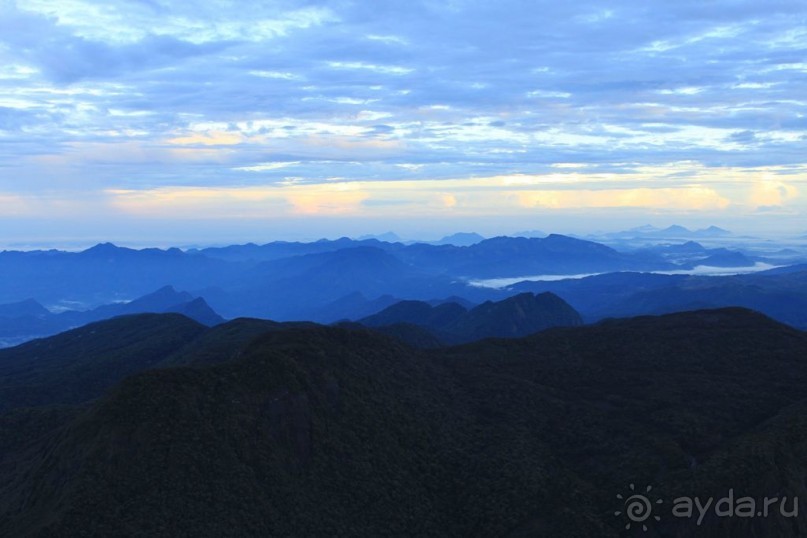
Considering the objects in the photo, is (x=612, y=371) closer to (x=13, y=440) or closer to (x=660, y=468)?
(x=660, y=468)

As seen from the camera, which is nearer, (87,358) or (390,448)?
(390,448)

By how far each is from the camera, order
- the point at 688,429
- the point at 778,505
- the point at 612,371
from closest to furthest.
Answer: the point at 778,505, the point at 688,429, the point at 612,371

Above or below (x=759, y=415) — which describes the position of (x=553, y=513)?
below

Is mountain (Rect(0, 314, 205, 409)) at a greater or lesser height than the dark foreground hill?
lesser

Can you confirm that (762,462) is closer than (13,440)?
Yes

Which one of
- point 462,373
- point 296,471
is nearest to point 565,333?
point 462,373

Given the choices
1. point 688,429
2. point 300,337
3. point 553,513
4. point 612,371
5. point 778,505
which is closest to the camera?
point 778,505

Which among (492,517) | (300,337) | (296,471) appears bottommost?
(492,517)

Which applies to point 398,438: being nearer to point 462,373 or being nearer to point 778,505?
point 462,373
